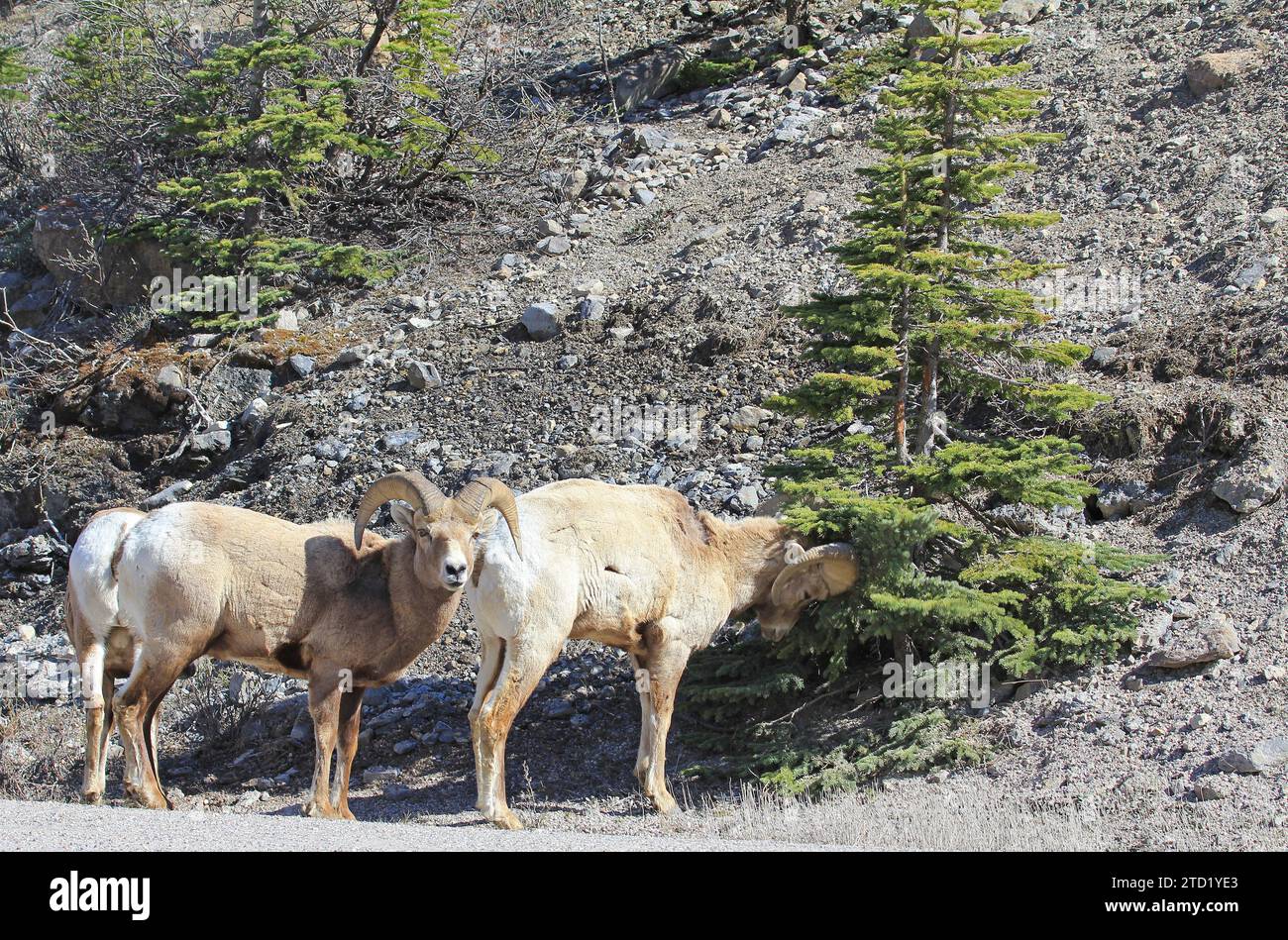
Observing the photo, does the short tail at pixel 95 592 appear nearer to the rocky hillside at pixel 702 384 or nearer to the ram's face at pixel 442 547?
the rocky hillside at pixel 702 384

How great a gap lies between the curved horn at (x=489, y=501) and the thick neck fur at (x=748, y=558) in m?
1.84

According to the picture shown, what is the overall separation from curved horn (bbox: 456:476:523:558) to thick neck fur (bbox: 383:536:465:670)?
2.96 feet

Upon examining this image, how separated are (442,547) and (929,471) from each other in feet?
11.8

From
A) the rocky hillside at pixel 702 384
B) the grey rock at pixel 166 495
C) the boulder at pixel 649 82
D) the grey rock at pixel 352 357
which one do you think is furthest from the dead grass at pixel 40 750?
the boulder at pixel 649 82

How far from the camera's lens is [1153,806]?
8289 millimetres

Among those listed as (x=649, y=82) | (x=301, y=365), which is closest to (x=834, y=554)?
(x=301, y=365)

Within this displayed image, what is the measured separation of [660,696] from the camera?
999 centimetres

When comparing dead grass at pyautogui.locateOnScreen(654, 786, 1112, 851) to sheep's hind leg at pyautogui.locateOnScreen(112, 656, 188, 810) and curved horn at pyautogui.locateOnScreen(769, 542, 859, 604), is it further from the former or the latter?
sheep's hind leg at pyautogui.locateOnScreen(112, 656, 188, 810)

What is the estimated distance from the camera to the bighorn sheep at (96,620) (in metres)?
9.73

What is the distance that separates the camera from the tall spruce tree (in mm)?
9734

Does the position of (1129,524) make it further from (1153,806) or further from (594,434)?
(594,434)

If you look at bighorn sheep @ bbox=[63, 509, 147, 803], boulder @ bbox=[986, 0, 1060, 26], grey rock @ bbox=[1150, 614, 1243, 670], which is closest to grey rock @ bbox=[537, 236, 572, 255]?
boulder @ bbox=[986, 0, 1060, 26]

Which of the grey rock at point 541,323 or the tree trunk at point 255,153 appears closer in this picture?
the grey rock at point 541,323

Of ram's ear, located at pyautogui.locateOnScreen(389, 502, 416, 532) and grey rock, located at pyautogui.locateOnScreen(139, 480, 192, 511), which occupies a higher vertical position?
grey rock, located at pyautogui.locateOnScreen(139, 480, 192, 511)
